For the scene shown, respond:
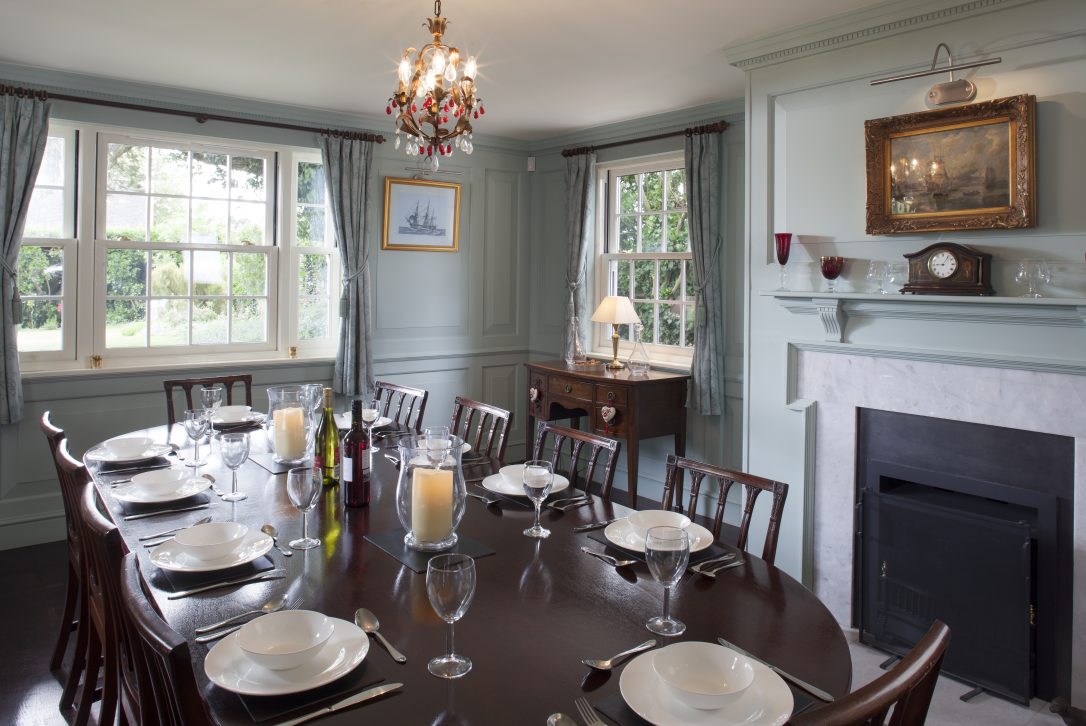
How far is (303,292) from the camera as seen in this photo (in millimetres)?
4980

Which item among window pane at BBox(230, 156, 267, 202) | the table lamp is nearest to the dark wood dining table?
the table lamp

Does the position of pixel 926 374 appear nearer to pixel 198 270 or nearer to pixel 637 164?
pixel 637 164

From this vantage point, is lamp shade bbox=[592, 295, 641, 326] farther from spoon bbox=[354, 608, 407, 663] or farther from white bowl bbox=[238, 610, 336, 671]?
white bowl bbox=[238, 610, 336, 671]

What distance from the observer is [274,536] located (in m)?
1.94

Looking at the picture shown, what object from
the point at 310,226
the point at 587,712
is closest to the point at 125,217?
the point at 310,226

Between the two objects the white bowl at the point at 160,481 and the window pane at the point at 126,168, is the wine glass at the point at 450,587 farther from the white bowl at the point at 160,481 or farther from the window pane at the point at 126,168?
the window pane at the point at 126,168

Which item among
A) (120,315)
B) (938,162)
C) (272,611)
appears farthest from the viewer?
(120,315)

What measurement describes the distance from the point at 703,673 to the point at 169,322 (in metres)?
4.16

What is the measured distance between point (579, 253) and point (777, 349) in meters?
2.13

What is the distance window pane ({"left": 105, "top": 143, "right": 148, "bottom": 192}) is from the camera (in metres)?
4.26

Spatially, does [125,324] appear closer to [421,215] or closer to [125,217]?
[125,217]

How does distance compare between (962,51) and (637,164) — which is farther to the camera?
(637,164)

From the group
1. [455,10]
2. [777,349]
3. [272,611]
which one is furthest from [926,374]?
[272,611]

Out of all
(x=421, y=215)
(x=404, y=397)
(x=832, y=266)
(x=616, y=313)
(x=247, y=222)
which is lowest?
(x=404, y=397)
